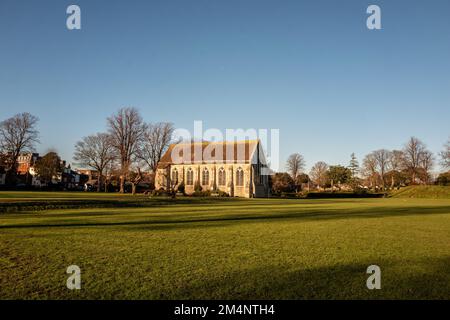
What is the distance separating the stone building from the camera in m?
58.5

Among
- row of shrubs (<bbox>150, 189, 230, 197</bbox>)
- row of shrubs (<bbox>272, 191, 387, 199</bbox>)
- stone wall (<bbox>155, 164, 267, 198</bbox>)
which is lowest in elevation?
row of shrubs (<bbox>272, 191, 387, 199</bbox>)

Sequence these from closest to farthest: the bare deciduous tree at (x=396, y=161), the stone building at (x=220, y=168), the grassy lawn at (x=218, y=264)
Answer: the grassy lawn at (x=218, y=264)
the stone building at (x=220, y=168)
the bare deciduous tree at (x=396, y=161)

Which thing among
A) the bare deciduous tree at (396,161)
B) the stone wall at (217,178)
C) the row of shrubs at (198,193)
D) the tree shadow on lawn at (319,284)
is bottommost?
the row of shrubs at (198,193)

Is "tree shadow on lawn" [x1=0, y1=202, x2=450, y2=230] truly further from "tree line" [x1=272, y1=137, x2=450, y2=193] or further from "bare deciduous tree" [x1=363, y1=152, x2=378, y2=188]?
"bare deciduous tree" [x1=363, y1=152, x2=378, y2=188]

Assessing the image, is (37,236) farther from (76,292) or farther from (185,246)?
(76,292)

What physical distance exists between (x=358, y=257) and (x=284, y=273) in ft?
8.32

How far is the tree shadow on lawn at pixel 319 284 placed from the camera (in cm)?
475

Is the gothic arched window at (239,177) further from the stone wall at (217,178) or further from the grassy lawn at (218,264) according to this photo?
the grassy lawn at (218,264)

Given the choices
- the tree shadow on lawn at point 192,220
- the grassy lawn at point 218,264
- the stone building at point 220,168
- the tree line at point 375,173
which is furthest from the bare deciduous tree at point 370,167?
the grassy lawn at point 218,264

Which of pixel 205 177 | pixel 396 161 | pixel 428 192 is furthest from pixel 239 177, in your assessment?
pixel 396 161

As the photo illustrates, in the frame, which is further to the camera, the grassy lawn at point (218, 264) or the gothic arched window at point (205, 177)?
the gothic arched window at point (205, 177)

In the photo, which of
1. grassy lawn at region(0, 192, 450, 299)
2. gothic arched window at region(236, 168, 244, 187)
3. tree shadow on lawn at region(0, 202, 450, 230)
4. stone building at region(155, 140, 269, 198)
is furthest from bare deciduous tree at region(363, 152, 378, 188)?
grassy lawn at region(0, 192, 450, 299)

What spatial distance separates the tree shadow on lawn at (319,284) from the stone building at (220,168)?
164 feet
